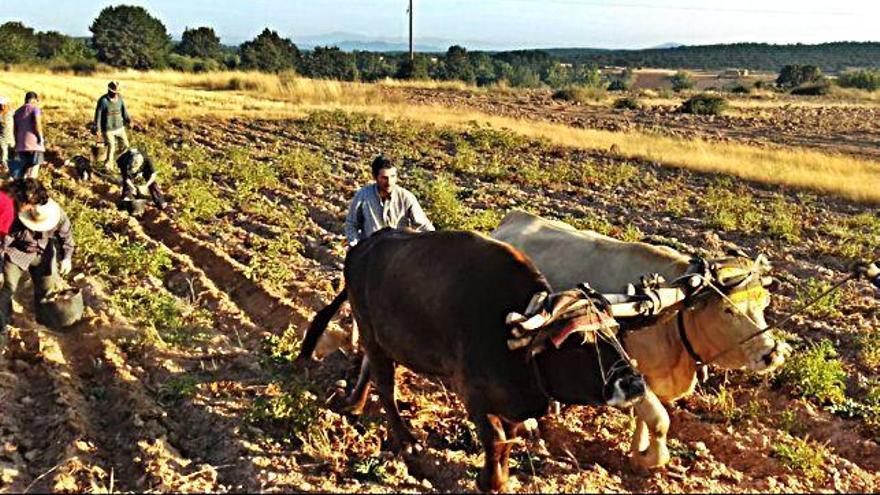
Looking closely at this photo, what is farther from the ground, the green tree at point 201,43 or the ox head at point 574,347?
the green tree at point 201,43

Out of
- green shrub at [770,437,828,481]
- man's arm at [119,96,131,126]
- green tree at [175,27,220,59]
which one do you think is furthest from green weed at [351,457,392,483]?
green tree at [175,27,220,59]

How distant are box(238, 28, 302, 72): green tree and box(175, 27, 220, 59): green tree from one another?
1223 centimetres

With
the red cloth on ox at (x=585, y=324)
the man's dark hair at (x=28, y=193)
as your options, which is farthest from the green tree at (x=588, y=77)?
the red cloth on ox at (x=585, y=324)

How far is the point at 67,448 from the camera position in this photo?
5.15m

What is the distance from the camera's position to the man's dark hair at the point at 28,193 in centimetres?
661

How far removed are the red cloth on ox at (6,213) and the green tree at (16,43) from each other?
54502mm

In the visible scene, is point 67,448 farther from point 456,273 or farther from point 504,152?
point 504,152

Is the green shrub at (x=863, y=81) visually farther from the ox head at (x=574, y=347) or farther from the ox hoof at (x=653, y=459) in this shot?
the ox head at (x=574, y=347)

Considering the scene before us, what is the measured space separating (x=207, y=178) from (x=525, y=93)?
33.9 meters

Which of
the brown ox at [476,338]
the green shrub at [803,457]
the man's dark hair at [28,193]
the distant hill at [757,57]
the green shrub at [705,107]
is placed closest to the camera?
the brown ox at [476,338]

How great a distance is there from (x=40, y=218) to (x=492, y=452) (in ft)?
14.9

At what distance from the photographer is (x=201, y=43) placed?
72.1 metres

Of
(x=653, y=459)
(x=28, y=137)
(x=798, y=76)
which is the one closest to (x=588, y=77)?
(x=798, y=76)

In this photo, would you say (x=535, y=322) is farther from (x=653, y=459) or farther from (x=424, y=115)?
(x=424, y=115)
